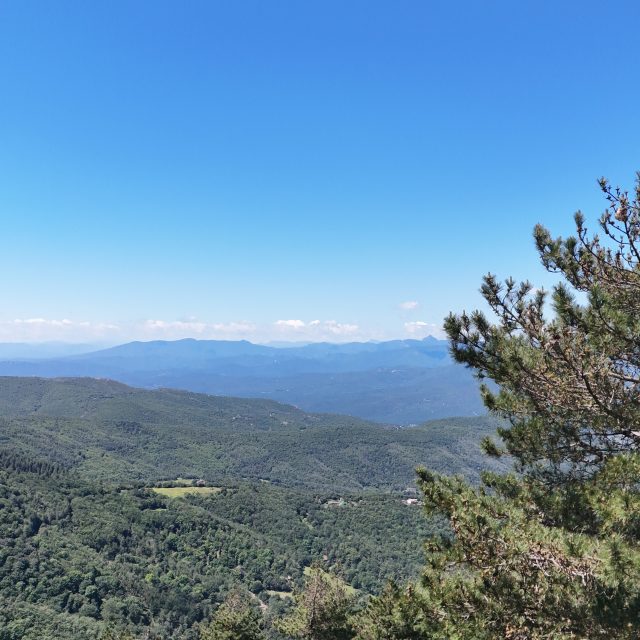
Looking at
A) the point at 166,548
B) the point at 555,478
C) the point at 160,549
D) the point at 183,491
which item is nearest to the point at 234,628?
the point at 555,478

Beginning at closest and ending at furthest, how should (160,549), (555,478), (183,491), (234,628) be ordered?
(555,478) → (234,628) → (160,549) → (183,491)

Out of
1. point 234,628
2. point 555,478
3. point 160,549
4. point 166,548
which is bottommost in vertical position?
point 166,548

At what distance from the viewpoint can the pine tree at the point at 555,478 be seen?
186 inches

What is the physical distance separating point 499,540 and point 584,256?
4.21 meters

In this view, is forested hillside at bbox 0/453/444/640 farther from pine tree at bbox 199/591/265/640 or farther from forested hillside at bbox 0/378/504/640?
pine tree at bbox 199/591/265/640

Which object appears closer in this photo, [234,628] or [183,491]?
[234,628]

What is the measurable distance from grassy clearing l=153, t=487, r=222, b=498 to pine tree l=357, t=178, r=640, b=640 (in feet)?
370

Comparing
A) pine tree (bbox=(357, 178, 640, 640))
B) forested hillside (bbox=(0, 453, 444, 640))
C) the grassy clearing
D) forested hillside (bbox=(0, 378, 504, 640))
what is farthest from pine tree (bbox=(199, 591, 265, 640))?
the grassy clearing

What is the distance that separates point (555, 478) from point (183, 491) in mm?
120008

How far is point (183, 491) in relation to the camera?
112875 mm

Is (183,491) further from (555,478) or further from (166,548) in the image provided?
(555,478)

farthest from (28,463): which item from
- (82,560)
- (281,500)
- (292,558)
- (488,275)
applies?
(488,275)

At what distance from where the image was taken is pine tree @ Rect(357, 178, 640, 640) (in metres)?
4.71

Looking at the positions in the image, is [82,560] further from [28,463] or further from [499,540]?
[499,540]
